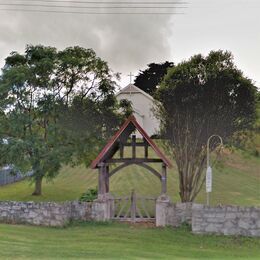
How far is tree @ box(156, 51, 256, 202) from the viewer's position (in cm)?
2702

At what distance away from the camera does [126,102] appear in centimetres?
3241

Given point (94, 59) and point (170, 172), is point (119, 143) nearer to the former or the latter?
point (94, 59)

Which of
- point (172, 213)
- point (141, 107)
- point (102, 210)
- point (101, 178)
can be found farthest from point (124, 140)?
point (141, 107)

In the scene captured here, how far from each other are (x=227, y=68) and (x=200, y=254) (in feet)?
47.4

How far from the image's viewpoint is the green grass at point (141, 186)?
1239 inches

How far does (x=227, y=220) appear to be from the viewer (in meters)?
19.2

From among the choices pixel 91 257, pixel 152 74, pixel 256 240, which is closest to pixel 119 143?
pixel 256 240

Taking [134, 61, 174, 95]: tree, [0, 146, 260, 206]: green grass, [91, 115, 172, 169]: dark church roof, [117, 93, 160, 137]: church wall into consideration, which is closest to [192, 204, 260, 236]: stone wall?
[91, 115, 172, 169]: dark church roof

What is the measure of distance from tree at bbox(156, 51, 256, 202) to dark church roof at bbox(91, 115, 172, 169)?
5.31 meters

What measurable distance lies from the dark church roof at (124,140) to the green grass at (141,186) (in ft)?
27.3

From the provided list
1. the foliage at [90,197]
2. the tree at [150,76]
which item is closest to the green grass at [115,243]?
the foliage at [90,197]

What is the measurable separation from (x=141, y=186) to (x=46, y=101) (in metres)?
9.72

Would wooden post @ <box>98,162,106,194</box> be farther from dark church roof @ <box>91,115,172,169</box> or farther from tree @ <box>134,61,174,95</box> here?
tree @ <box>134,61,174,95</box>

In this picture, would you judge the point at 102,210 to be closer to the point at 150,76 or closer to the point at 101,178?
the point at 101,178
